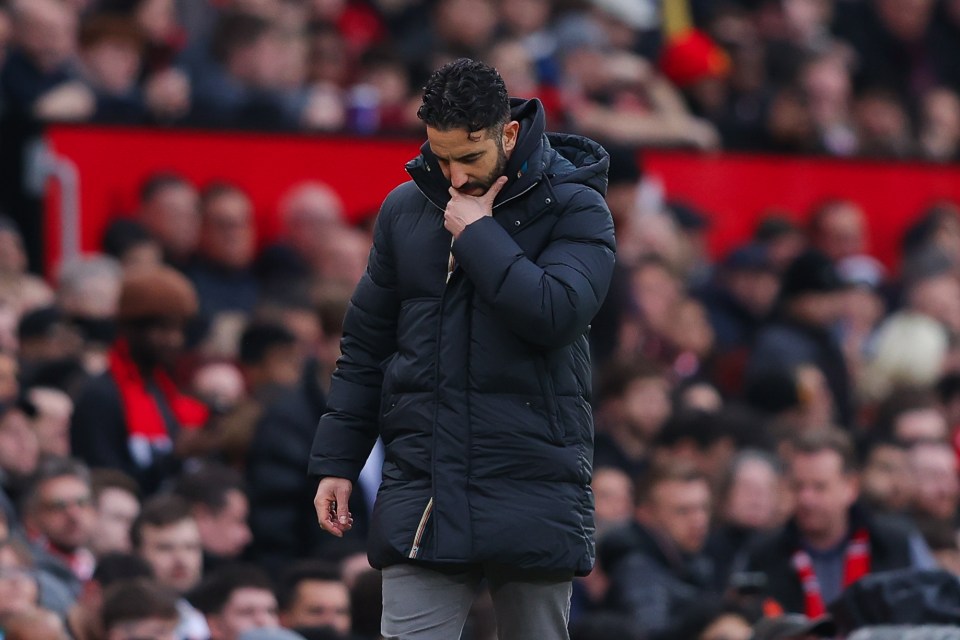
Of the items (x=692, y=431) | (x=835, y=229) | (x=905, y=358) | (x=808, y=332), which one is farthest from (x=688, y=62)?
(x=692, y=431)

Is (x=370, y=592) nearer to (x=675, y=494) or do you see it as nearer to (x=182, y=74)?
(x=675, y=494)

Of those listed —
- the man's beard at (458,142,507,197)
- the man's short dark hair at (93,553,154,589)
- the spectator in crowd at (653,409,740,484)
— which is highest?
the man's beard at (458,142,507,197)

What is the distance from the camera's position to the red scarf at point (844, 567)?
920 cm

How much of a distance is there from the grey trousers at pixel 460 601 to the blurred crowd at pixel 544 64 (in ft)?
22.6

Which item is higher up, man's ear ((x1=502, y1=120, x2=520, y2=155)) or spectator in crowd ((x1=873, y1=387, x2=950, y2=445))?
man's ear ((x1=502, y1=120, x2=520, y2=155))

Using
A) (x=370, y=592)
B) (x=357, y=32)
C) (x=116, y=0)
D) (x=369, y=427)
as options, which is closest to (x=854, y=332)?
(x=357, y=32)

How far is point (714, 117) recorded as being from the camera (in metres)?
15.7

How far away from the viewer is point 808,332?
12875 millimetres

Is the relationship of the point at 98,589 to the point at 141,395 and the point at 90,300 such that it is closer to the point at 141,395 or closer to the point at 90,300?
the point at 141,395

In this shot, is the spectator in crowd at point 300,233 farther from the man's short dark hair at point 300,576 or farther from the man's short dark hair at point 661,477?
the man's short dark hair at point 300,576

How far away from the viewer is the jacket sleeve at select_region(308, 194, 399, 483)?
5633mm

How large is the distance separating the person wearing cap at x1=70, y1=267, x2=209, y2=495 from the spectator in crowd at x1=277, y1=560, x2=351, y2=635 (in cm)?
134

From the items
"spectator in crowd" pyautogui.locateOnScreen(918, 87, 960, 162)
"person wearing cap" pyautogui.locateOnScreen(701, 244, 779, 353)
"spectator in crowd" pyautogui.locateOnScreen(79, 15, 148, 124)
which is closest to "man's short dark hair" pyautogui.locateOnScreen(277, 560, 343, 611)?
"spectator in crowd" pyautogui.locateOnScreen(79, 15, 148, 124)

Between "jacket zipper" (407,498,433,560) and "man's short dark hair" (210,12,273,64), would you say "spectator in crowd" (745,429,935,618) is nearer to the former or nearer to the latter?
"jacket zipper" (407,498,433,560)
